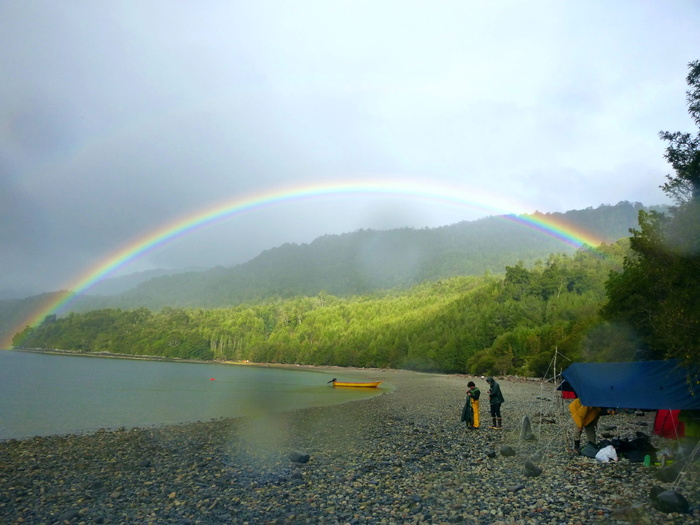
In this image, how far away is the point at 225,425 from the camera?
29.8 metres

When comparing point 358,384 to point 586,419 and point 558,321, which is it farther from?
point 586,419

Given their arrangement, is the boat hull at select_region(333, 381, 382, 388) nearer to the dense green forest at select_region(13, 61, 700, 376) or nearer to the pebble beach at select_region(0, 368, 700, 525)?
the dense green forest at select_region(13, 61, 700, 376)

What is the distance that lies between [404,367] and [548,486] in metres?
119

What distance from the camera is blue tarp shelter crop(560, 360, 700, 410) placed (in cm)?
1290

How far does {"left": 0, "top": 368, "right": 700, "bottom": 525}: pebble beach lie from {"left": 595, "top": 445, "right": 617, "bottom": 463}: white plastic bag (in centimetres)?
23

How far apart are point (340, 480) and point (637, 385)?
29.7 ft

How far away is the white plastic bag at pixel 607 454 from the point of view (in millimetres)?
13336

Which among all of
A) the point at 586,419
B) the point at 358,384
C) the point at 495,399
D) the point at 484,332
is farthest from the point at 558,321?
the point at 586,419

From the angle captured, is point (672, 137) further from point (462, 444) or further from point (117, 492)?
point (117, 492)

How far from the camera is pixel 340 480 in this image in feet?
45.1

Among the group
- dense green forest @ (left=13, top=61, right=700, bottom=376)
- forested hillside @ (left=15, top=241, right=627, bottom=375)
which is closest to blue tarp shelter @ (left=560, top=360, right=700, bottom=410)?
dense green forest @ (left=13, top=61, right=700, bottom=376)

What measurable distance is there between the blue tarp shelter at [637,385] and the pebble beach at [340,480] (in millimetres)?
1568

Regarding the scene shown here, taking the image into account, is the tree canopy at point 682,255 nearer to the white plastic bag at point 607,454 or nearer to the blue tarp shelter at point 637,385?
the blue tarp shelter at point 637,385

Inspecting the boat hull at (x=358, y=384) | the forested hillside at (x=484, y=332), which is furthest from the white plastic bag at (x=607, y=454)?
the boat hull at (x=358, y=384)
